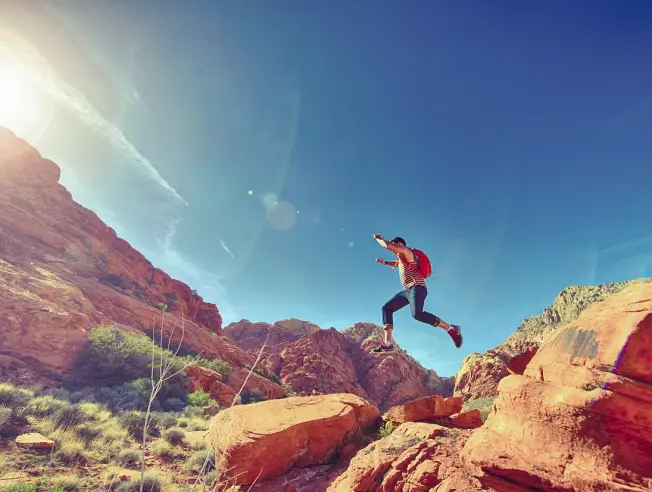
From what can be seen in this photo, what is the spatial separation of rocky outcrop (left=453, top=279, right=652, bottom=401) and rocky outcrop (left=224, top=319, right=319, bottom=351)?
3904cm

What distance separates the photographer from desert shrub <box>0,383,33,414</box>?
1062 centimetres

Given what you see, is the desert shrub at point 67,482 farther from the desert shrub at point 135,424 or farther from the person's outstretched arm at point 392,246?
the person's outstretched arm at point 392,246

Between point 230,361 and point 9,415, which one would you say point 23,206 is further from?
point 9,415

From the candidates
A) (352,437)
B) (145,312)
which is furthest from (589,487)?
(145,312)

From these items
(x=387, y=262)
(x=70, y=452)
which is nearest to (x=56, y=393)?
(x=70, y=452)

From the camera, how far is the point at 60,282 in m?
26.5

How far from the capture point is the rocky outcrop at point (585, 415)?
409cm

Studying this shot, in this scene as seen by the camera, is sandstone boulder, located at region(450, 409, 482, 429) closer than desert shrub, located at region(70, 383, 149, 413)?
Yes

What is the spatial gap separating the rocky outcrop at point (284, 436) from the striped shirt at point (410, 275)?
438 centimetres

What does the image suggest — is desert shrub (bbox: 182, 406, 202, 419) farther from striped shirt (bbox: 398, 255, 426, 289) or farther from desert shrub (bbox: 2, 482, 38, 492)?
striped shirt (bbox: 398, 255, 426, 289)

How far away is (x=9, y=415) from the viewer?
965cm

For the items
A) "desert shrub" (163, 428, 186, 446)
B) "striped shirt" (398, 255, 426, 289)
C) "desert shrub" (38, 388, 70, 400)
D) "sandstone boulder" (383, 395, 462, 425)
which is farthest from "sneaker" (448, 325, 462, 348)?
"desert shrub" (38, 388, 70, 400)

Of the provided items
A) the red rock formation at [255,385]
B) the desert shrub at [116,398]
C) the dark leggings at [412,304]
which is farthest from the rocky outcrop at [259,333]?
the dark leggings at [412,304]

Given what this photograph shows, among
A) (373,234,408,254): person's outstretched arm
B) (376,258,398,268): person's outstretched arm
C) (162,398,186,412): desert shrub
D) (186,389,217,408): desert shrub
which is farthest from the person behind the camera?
(186,389,217,408): desert shrub
